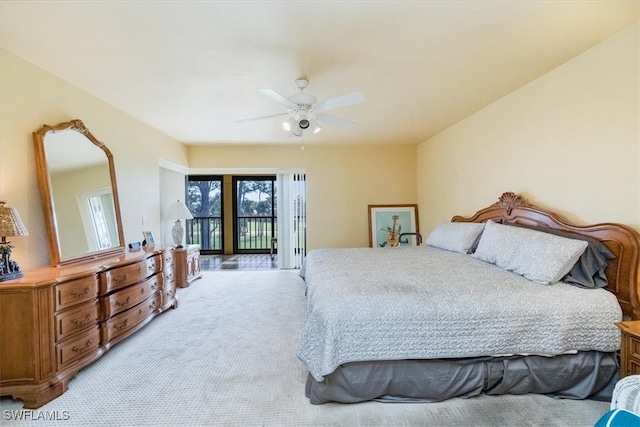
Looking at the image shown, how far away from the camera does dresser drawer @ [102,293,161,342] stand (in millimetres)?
2496

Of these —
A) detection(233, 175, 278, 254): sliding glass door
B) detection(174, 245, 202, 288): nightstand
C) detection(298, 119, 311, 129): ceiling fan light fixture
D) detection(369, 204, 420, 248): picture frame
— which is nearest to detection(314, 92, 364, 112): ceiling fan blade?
detection(298, 119, 311, 129): ceiling fan light fixture

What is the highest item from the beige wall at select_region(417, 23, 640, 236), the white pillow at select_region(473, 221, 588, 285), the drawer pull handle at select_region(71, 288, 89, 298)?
the beige wall at select_region(417, 23, 640, 236)

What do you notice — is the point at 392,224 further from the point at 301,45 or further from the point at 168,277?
the point at 301,45

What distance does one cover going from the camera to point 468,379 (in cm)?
191

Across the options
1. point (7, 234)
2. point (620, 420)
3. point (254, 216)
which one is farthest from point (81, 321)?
point (254, 216)

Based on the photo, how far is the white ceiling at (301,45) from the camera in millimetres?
1793

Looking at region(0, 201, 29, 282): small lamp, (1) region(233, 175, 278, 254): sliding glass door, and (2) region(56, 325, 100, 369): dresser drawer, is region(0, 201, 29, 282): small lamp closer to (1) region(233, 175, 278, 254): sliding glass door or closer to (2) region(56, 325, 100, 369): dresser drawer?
(2) region(56, 325, 100, 369): dresser drawer

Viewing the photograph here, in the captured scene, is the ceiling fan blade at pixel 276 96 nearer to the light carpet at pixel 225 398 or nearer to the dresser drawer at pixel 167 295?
the light carpet at pixel 225 398

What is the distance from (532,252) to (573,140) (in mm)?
1054

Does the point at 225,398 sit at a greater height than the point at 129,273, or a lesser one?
lesser

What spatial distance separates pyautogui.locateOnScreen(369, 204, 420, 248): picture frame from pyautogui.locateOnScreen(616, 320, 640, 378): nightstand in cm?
409

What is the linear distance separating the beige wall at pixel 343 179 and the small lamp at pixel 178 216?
4.02ft

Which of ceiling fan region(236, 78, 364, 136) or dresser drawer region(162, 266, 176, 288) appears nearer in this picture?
ceiling fan region(236, 78, 364, 136)

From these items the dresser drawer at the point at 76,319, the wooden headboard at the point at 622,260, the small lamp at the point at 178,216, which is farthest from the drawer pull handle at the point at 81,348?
the wooden headboard at the point at 622,260
